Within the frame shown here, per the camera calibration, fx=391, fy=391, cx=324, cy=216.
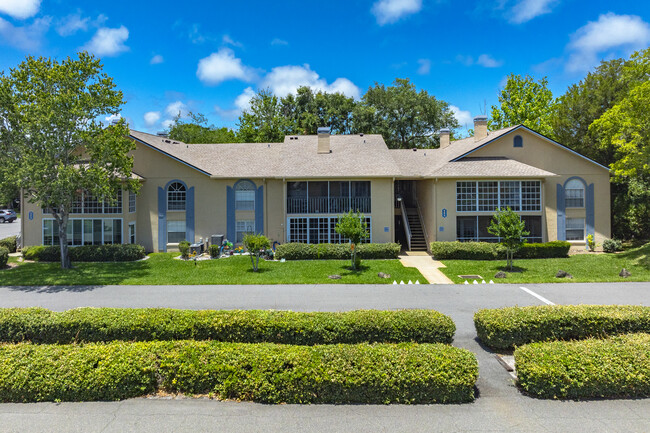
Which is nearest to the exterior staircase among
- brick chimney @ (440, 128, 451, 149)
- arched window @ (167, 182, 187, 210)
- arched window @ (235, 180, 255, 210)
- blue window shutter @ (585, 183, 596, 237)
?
brick chimney @ (440, 128, 451, 149)

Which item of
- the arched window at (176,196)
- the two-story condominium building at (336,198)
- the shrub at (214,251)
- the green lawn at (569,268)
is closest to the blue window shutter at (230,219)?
the two-story condominium building at (336,198)

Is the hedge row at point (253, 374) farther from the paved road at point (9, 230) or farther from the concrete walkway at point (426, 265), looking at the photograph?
the paved road at point (9, 230)

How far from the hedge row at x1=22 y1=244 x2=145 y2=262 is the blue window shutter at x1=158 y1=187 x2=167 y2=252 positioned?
2657 mm

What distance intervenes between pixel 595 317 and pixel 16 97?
81.4 feet

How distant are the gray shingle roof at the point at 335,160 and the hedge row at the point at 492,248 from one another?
14.7 ft

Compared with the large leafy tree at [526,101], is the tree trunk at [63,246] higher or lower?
lower

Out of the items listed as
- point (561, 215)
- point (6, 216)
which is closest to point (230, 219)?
point (561, 215)

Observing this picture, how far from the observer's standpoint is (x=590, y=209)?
25.5m

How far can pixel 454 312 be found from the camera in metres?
13.0

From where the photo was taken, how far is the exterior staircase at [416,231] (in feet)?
86.6

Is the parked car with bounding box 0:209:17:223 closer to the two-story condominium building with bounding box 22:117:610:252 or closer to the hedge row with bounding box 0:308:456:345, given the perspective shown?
the two-story condominium building with bounding box 22:117:610:252

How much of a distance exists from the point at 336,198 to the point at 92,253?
14905mm

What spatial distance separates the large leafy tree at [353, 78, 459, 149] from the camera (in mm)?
45500

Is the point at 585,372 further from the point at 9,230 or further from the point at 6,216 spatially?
the point at 6,216
